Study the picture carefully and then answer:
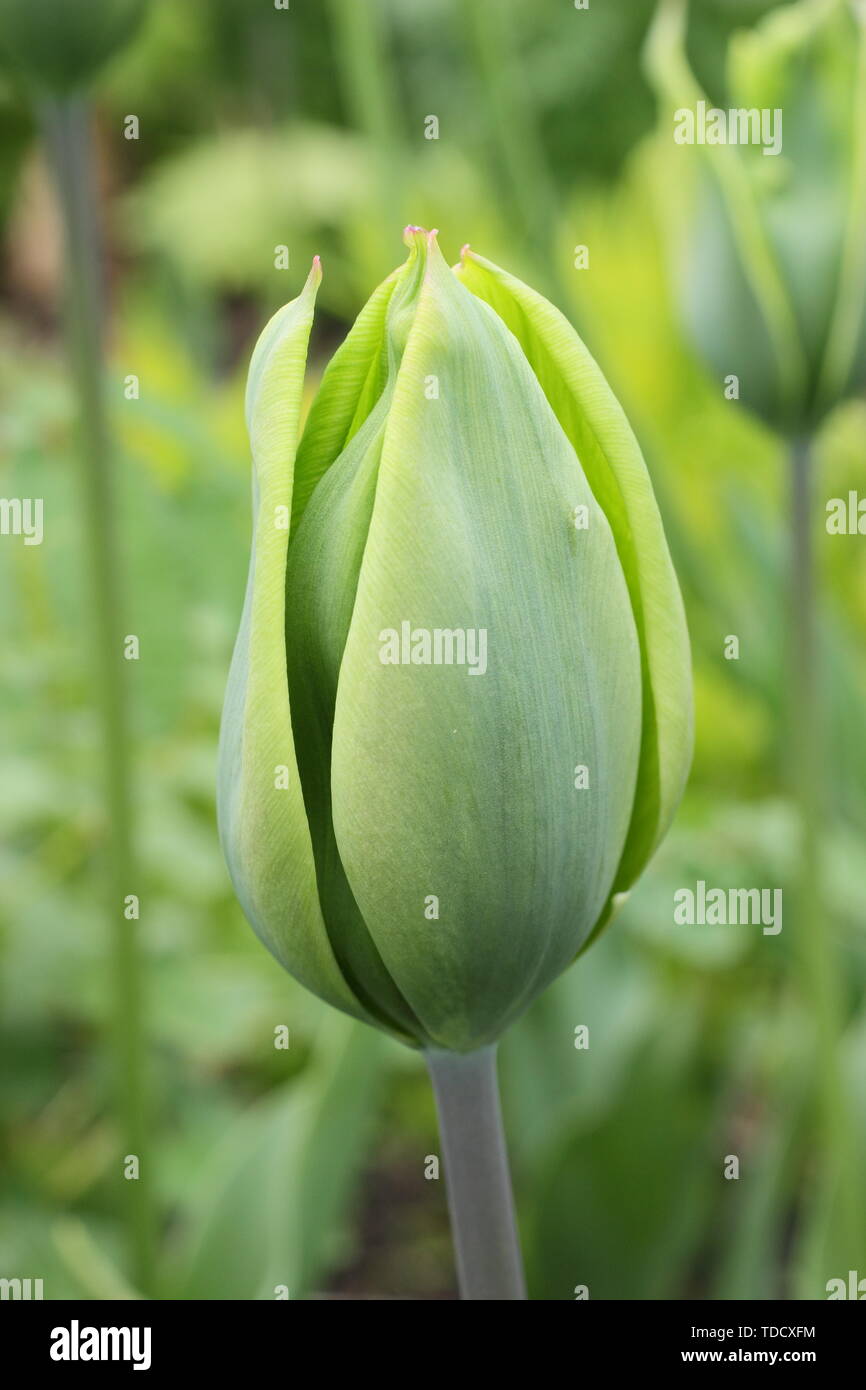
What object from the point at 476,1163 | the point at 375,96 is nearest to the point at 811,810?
the point at 476,1163

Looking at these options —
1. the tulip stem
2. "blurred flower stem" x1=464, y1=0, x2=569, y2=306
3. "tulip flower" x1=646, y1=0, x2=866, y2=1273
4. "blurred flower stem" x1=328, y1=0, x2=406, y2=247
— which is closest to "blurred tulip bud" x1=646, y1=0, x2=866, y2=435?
"tulip flower" x1=646, y1=0, x2=866, y2=1273

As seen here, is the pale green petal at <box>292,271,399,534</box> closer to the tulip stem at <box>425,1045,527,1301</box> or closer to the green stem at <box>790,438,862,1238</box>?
the tulip stem at <box>425,1045,527,1301</box>

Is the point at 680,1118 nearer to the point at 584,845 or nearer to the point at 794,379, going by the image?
the point at 794,379

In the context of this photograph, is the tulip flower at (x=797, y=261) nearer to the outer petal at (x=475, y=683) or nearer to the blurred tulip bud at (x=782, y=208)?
the blurred tulip bud at (x=782, y=208)

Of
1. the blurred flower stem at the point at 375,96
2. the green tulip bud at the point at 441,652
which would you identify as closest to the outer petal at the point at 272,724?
the green tulip bud at the point at 441,652
